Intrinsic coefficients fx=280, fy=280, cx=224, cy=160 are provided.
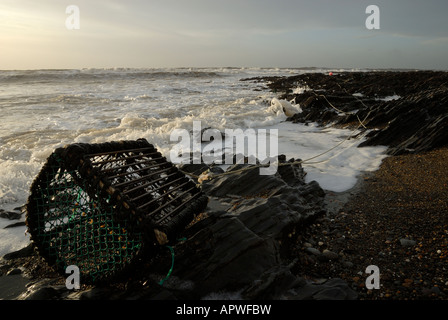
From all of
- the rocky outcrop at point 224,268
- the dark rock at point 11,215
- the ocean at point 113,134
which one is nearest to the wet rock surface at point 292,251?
the rocky outcrop at point 224,268

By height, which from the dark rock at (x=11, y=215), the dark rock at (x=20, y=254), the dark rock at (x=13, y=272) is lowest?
the dark rock at (x=13, y=272)

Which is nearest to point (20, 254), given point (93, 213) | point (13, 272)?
point (13, 272)

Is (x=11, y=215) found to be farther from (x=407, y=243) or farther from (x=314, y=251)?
(x=407, y=243)

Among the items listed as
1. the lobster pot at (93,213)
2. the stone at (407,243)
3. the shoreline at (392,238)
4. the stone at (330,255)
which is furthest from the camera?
the stone at (407,243)

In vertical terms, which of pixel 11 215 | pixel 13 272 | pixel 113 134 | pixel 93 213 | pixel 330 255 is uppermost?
pixel 113 134

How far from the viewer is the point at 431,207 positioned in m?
3.69

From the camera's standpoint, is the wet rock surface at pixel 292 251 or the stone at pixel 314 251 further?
the stone at pixel 314 251

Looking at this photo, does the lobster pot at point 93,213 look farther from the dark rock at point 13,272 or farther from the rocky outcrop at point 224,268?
the dark rock at point 13,272

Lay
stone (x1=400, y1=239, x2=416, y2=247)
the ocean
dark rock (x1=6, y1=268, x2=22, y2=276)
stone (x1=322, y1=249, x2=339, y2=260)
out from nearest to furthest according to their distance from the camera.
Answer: stone (x1=322, y1=249, x2=339, y2=260) < stone (x1=400, y1=239, x2=416, y2=247) < dark rock (x1=6, y1=268, x2=22, y2=276) < the ocean

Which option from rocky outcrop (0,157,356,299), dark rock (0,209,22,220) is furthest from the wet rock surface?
dark rock (0,209,22,220)

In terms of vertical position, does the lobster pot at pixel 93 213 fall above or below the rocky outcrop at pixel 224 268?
above

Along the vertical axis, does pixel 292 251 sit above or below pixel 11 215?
above

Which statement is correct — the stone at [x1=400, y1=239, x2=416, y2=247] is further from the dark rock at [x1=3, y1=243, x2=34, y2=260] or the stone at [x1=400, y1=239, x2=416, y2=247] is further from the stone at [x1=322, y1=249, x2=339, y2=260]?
the dark rock at [x1=3, y1=243, x2=34, y2=260]
